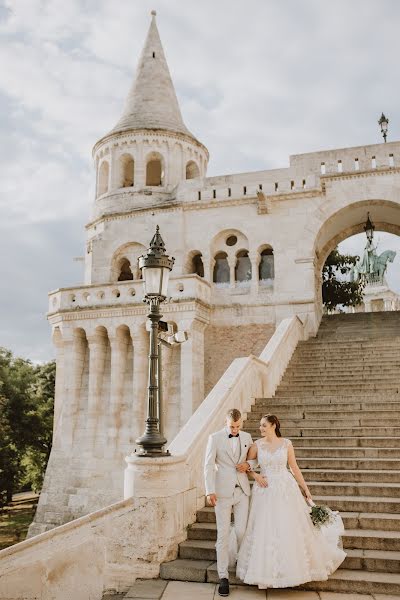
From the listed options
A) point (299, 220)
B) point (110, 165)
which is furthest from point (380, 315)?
point (110, 165)

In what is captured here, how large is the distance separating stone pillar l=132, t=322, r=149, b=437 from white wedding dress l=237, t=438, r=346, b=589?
10440 mm

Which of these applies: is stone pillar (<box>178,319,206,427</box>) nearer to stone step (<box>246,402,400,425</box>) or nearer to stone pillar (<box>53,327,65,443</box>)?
stone pillar (<box>53,327,65,443</box>)

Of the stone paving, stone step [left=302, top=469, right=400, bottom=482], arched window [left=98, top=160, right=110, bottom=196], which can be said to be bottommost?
the stone paving

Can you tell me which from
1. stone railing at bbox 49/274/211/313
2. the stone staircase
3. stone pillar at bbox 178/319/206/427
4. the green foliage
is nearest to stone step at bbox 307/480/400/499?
the stone staircase

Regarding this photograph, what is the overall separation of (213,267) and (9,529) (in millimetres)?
13854

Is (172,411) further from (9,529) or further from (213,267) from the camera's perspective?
(9,529)

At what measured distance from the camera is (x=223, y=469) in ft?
17.1

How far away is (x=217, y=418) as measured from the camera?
7641mm

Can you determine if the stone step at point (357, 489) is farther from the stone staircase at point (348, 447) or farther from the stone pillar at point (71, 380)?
Result: the stone pillar at point (71, 380)

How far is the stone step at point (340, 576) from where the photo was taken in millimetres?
5023

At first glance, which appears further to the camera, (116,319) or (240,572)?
(116,319)

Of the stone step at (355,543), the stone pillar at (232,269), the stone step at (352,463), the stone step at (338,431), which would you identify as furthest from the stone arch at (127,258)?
the stone step at (355,543)

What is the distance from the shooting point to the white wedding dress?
4.80 meters

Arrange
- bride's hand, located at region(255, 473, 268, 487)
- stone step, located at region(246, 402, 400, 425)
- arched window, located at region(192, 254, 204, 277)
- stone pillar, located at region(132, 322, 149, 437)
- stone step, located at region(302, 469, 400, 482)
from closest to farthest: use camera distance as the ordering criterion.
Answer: bride's hand, located at region(255, 473, 268, 487) < stone step, located at region(302, 469, 400, 482) < stone step, located at region(246, 402, 400, 425) < stone pillar, located at region(132, 322, 149, 437) < arched window, located at region(192, 254, 204, 277)
